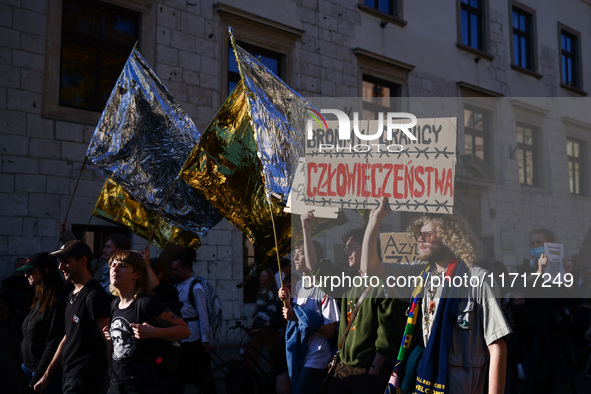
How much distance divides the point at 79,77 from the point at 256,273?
6533mm

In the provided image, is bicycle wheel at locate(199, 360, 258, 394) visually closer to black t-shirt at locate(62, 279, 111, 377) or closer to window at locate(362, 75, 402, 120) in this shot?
black t-shirt at locate(62, 279, 111, 377)

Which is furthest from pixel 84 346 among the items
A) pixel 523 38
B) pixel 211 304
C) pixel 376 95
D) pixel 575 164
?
pixel 575 164

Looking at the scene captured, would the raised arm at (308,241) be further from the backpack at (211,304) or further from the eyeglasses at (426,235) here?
the backpack at (211,304)

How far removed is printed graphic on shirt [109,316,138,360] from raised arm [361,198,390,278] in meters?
1.47

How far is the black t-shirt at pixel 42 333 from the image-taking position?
4.64 m

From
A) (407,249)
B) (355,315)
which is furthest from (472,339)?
(407,249)

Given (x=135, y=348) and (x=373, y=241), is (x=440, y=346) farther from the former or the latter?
(x=135, y=348)

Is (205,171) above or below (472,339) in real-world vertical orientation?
above

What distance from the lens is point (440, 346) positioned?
3.24 meters

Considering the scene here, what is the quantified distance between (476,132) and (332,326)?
46.8 feet

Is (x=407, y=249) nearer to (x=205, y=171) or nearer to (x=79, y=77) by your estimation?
(x=205, y=171)

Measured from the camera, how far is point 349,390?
14.7 ft

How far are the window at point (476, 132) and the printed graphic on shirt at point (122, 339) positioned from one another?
1511 cm

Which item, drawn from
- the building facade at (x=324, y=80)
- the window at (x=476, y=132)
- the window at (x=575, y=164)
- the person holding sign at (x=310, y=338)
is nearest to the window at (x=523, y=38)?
the building facade at (x=324, y=80)
